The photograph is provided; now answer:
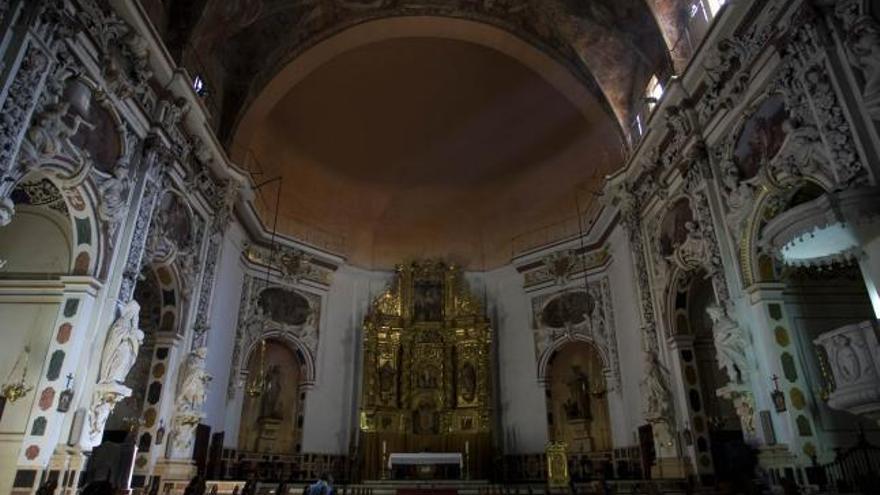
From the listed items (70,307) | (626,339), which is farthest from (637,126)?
(70,307)

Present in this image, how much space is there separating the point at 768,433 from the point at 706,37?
714cm

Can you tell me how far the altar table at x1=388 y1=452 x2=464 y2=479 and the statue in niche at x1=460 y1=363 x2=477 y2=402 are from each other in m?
2.40

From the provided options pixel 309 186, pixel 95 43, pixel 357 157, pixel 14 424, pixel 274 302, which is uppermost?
pixel 357 157

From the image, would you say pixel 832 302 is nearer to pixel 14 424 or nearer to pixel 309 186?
pixel 14 424

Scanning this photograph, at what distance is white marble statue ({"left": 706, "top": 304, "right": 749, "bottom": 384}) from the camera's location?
952 centimetres

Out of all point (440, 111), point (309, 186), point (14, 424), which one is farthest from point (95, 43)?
point (440, 111)

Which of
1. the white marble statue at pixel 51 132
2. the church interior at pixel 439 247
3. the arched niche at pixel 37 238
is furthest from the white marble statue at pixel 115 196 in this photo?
the white marble statue at pixel 51 132

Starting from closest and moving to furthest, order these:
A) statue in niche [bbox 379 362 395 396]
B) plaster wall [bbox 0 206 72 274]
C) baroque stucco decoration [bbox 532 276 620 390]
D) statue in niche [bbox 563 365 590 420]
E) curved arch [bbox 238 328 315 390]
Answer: plaster wall [bbox 0 206 72 274] < baroque stucco decoration [bbox 532 276 620 390] < curved arch [bbox 238 328 315 390] < statue in niche [bbox 563 365 590 420] < statue in niche [bbox 379 362 395 396]

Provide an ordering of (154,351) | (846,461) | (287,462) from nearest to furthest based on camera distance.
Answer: (846,461), (154,351), (287,462)

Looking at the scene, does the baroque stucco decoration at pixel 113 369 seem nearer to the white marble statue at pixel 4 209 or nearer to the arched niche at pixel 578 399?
the white marble statue at pixel 4 209

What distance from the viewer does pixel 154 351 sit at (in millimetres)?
12141

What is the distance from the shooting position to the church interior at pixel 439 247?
8.22 meters

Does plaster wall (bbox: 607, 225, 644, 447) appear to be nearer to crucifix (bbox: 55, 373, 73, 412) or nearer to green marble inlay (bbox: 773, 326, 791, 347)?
green marble inlay (bbox: 773, 326, 791, 347)

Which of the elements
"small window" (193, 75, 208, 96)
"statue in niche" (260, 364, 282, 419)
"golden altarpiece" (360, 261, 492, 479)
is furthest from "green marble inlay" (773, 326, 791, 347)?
"statue in niche" (260, 364, 282, 419)
